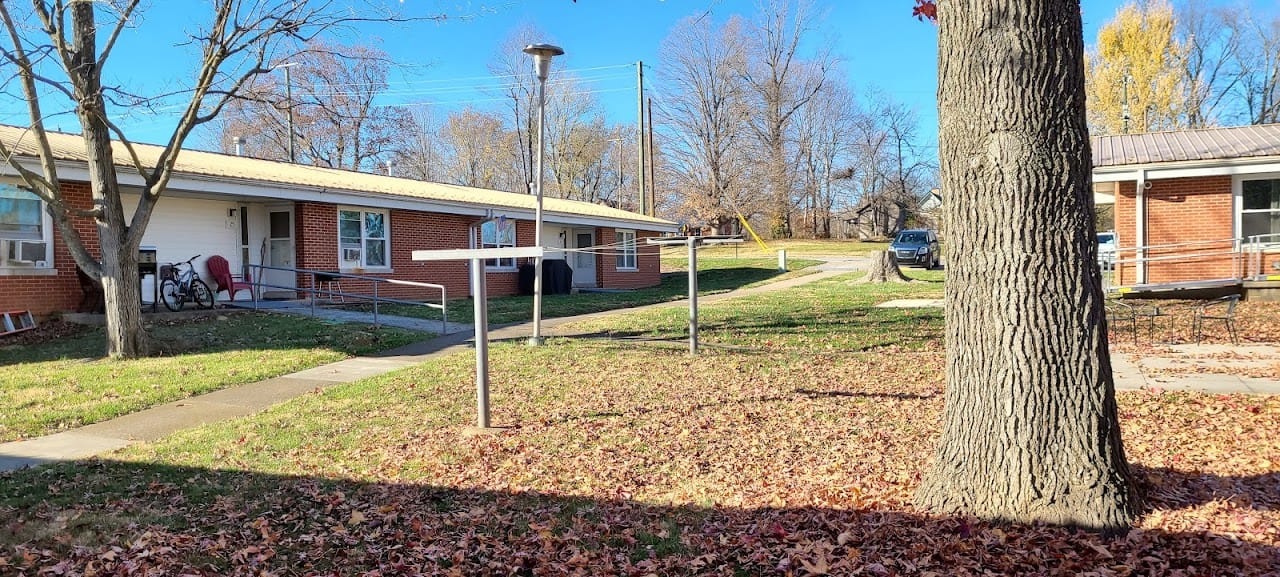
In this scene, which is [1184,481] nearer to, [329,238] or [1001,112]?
[1001,112]

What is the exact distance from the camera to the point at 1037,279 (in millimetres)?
3730

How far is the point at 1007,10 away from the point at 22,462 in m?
6.61

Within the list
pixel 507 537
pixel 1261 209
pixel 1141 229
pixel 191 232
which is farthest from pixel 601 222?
pixel 507 537

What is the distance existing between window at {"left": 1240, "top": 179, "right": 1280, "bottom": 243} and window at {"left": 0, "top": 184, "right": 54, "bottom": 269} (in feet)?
67.9

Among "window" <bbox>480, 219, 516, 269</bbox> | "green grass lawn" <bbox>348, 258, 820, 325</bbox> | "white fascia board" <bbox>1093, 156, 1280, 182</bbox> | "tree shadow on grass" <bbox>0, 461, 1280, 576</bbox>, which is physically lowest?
Result: "tree shadow on grass" <bbox>0, 461, 1280, 576</bbox>

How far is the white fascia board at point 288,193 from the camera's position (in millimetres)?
12266

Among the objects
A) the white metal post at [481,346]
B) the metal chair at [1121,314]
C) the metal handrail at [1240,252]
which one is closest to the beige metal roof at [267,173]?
the white metal post at [481,346]

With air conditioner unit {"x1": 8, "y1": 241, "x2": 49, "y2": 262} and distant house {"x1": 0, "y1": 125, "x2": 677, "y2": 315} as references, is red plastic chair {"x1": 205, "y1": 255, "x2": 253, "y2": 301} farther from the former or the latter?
air conditioner unit {"x1": 8, "y1": 241, "x2": 49, "y2": 262}

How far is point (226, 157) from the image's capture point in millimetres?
19094

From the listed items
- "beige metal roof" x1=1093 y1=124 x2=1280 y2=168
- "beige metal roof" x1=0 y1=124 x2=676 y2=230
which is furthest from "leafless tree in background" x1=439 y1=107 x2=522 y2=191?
"beige metal roof" x1=1093 y1=124 x2=1280 y2=168

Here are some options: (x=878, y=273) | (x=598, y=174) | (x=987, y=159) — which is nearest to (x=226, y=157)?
(x=878, y=273)

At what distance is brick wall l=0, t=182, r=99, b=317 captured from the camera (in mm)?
11914

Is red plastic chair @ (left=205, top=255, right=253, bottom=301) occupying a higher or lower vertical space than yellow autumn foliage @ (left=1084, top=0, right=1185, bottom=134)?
lower

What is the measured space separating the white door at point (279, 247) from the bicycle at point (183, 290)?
2.40 metres
